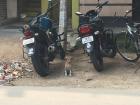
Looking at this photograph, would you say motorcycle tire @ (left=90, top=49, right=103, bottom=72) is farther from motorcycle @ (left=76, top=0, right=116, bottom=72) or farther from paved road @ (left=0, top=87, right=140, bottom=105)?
paved road @ (left=0, top=87, right=140, bottom=105)

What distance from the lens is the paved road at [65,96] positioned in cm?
881

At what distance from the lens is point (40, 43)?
1065cm

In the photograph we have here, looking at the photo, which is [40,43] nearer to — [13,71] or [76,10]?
[13,71]

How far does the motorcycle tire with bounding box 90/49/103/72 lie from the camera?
34.6ft

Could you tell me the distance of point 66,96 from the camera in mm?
9203

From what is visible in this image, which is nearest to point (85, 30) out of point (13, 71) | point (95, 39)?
point (95, 39)

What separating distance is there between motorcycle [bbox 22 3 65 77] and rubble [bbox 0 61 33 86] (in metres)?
0.35

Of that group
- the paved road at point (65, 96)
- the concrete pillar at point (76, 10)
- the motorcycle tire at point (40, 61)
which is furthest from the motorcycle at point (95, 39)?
the concrete pillar at point (76, 10)

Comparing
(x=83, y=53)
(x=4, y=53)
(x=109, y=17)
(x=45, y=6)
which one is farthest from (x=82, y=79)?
(x=45, y=6)

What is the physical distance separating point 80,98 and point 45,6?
7379mm

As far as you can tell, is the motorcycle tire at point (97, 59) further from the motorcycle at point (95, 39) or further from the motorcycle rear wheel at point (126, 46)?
the motorcycle rear wheel at point (126, 46)

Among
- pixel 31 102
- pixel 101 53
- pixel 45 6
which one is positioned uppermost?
pixel 45 6

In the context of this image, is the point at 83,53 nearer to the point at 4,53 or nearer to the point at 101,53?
the point at 101,53

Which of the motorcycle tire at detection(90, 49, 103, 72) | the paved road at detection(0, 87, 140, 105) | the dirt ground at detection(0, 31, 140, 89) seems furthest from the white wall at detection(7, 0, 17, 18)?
the paved road at detection(0, 87, 140, 105)
